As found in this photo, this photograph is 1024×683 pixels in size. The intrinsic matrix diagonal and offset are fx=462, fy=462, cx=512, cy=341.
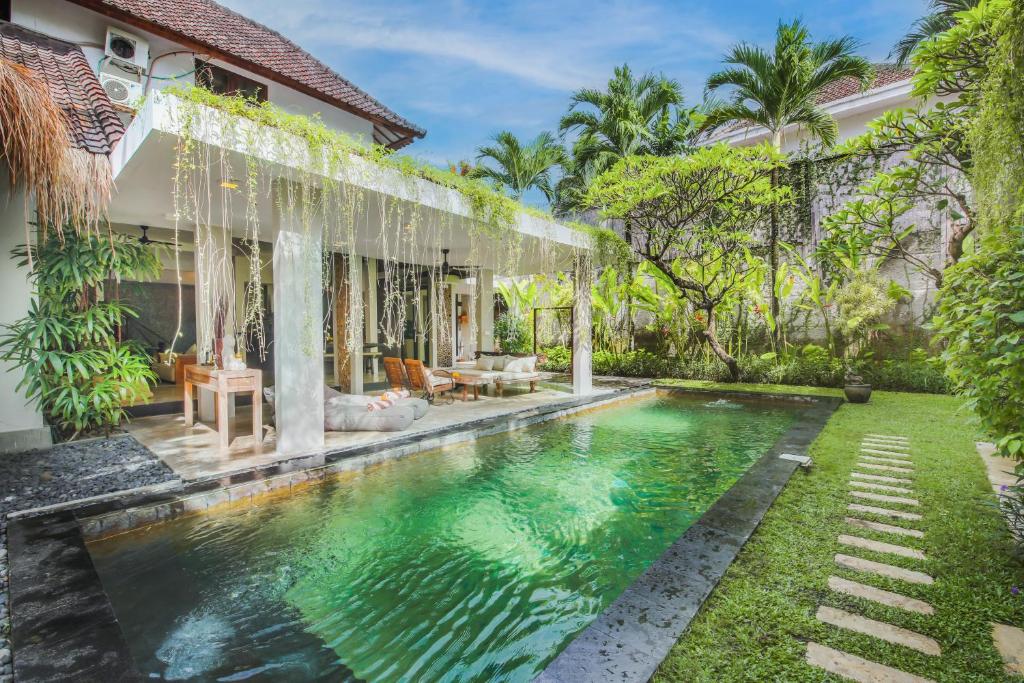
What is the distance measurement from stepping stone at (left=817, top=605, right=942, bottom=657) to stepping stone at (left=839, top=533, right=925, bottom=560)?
37.0 inches

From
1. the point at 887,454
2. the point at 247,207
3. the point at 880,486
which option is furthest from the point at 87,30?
the point at 887,454

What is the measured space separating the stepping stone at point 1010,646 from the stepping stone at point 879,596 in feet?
0.76

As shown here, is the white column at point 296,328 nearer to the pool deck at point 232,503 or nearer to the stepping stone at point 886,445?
the pool deck at point 232,503

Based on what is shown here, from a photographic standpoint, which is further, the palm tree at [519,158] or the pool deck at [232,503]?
the palm tree at [519,158]

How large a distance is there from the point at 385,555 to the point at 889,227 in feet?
30.3

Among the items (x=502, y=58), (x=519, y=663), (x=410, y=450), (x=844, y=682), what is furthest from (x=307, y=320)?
(x=502, y=58)

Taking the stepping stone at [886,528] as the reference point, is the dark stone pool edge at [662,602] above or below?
above

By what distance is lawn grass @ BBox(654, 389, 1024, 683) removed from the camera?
76.7 inches

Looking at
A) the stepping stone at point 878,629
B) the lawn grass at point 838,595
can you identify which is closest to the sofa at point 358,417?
the lawn grass at point 838,595

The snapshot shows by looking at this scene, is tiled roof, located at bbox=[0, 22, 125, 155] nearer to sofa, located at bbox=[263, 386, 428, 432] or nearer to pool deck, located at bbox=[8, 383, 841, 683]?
sofa, located at bbox=[263, 386, 428, 432]

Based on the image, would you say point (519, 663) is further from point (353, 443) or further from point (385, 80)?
point (385, 80)

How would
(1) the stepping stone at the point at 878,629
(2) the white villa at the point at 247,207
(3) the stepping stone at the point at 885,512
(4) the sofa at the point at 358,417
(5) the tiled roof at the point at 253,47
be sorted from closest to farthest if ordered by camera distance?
(1) the stepping stone at the point at 878,629 → (3) the stepping stone at the point at 885,512 → (2) the white villa at the point at 247,207 → (4) the sofa at the point at 358,417 → (5) the tiled roof at the point at 253,47

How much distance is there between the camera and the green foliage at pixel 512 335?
598 inches

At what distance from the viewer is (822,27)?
1114cm
